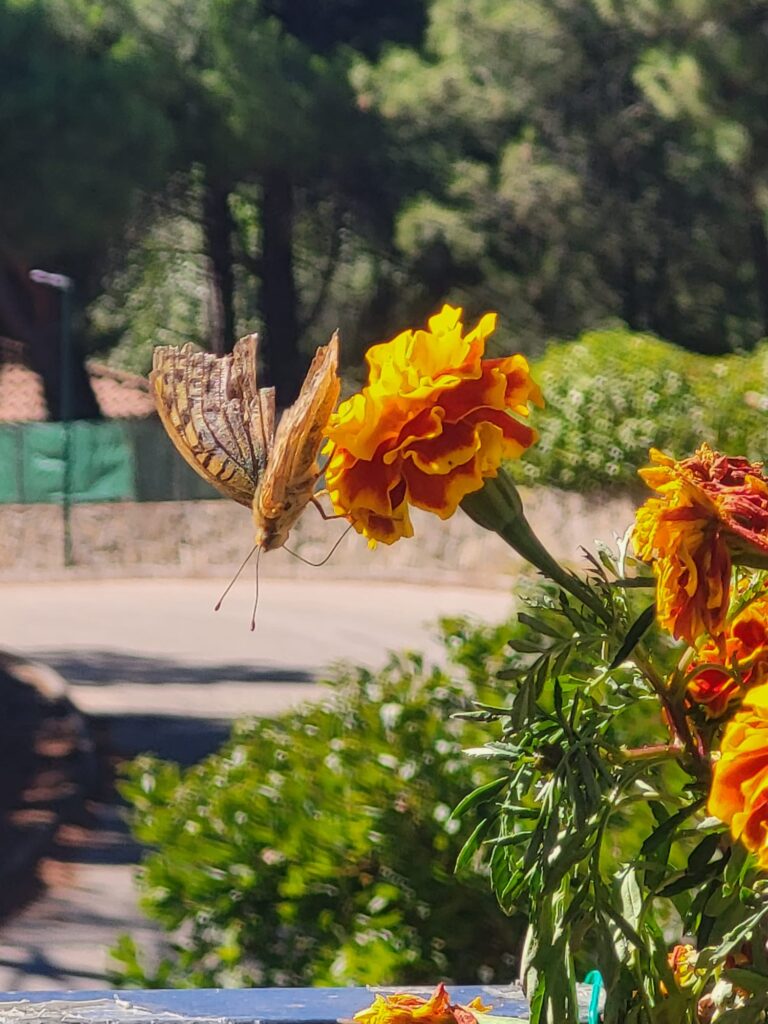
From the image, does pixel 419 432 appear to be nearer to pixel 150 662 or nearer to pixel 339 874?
pixel 339 874

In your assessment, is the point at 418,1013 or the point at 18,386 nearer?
the point at 418,1013

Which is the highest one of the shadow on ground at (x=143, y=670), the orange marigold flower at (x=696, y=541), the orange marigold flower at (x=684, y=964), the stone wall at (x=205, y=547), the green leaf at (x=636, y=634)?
the orange marigold flower at (x=696, y=541)

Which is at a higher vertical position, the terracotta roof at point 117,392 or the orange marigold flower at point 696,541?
the terracotta roof at point 117,392

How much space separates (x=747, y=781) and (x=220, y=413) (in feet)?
2.31

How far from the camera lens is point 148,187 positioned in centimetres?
2172

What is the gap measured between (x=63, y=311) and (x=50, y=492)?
3099 mm

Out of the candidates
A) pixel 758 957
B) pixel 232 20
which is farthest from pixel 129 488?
pixel 758 957

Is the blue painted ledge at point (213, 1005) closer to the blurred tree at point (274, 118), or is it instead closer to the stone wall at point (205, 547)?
the stone wall at point (205, 547)

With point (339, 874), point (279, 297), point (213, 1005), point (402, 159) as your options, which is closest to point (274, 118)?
point (402, 159)

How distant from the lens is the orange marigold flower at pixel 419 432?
2.61 feet

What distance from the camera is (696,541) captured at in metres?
0.77

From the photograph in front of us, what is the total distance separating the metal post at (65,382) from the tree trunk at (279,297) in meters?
3.13

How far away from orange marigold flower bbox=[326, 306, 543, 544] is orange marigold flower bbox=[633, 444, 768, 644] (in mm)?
87

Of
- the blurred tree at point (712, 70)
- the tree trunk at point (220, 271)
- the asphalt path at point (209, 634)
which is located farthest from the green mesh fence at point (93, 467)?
the blurred tree at point (712, 70)
